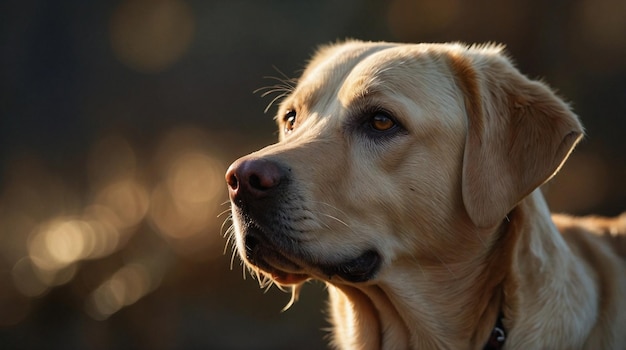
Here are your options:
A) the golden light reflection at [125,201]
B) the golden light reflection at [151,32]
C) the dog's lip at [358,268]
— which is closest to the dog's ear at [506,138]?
the dog's lip at [358,268]

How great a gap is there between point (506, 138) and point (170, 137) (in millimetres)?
4851

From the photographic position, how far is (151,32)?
8.20 metres

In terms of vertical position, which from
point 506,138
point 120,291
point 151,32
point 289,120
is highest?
point 151,32

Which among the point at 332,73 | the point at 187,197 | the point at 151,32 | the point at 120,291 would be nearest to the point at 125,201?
the point at 187,197

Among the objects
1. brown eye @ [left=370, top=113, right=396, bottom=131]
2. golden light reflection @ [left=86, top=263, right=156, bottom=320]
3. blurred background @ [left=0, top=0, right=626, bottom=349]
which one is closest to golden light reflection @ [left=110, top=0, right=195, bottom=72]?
blurred background @ [left=0, top=0, right=626, bottom=349]

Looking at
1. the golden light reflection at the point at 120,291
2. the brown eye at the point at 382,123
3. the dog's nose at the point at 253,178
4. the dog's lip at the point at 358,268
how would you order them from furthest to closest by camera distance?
the golden light reflection at the point at 120,291 < the brown eye at the point at 382,123 < the dog's lip at the point at 358,268 < the dog's nose at the point at 253,178

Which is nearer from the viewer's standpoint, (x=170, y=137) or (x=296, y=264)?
(x=296, y=264)

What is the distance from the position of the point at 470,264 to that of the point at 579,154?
363cm

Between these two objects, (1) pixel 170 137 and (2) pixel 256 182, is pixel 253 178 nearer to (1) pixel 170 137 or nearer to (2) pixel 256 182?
(2) pixel 256 182

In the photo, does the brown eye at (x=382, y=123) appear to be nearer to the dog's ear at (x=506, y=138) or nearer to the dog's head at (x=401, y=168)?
the dog's head at (x=401, y=168)

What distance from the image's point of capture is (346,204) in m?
3.42

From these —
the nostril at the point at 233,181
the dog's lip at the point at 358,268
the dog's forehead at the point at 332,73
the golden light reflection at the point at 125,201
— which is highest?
the dog's forehead at the point at 332,73

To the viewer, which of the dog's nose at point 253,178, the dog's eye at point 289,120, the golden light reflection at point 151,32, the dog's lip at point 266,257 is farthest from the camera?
the golden light reflection at point 151,32

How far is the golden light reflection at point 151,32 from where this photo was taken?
8.10m
